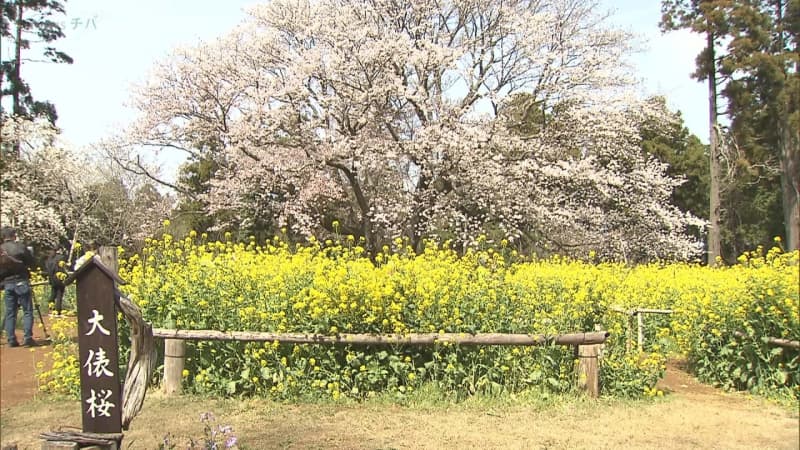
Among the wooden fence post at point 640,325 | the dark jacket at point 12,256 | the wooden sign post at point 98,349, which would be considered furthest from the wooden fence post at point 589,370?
the dark jacket at point 12,256

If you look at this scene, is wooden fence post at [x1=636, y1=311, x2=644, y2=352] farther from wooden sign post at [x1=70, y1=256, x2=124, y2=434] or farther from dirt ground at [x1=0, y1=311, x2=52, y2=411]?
dirt ground at [x1=0, y1=311, x2=52, y2=411]

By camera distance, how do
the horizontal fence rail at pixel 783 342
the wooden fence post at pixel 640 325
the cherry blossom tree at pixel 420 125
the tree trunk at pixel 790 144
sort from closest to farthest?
1. the tree trunk at pixel 790 144
2. the horizontal fence rail at pixel 783 342
3. the wooden fence post at pixel 640 325
4. the cherry blossom tree at pixel 420 125

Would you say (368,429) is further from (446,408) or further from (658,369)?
(658,369)

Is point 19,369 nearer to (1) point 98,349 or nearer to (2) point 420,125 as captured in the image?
(1) point 98,349

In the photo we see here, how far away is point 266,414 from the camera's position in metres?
5.07

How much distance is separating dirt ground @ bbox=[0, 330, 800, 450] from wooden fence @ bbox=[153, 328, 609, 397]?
0.21 metres

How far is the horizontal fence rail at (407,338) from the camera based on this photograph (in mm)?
5328

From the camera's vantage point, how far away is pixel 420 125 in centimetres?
1438

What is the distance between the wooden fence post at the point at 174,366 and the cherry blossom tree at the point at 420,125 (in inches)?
324

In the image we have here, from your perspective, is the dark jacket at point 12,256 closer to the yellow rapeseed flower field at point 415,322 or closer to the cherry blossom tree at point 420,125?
the yellow rapeseed flower field at point 415,322

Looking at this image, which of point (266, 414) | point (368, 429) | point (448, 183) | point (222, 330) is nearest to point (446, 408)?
point (368, 429)

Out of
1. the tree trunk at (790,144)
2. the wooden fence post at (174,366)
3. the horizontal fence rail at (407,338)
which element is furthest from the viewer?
the wooden fence post at (174,366)

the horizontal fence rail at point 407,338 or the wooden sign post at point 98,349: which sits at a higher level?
the wooden sign post at point 98,349

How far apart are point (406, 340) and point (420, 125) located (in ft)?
31.4
